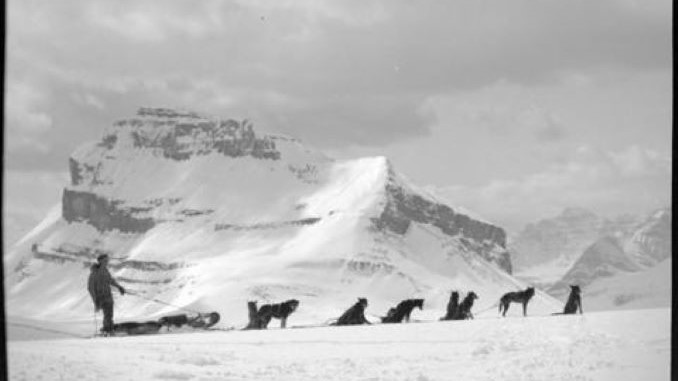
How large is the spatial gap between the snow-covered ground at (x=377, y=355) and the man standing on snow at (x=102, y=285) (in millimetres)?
1152

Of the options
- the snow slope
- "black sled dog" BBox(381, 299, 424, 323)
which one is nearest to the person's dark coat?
"black sled dog" BBox(381, 299, 424, 323)

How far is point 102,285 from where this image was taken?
16.8 metres

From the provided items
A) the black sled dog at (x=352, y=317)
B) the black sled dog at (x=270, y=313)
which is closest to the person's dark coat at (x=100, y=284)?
the black sled dog at (x=270, y=313)

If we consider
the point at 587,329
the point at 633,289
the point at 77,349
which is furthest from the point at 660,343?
the point at 633,289

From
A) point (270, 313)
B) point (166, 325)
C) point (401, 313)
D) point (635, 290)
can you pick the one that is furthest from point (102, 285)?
point (635, 290)

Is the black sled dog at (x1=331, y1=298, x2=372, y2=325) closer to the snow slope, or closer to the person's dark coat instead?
the snow slope

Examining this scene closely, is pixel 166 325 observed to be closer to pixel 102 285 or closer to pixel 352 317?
pixel 352 317

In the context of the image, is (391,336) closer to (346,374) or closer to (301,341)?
(301,341)

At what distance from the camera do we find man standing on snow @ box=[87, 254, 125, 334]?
53.8ft

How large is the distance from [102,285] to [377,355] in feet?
15.2

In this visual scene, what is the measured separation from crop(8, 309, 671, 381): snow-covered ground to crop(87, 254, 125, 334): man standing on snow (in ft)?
3.78

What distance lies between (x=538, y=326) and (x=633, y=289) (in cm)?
2281

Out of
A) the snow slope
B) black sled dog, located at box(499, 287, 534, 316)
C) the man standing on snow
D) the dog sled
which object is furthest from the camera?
the snow slope

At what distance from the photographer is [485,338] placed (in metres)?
16.0
